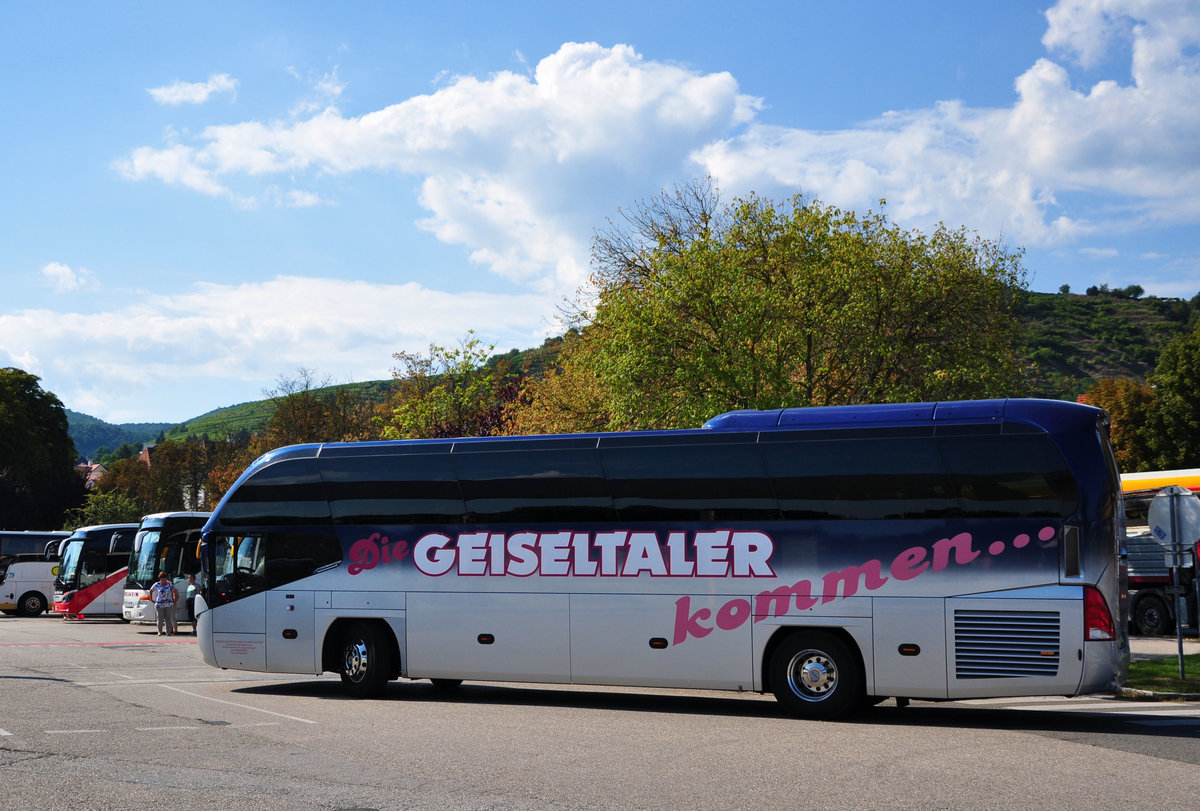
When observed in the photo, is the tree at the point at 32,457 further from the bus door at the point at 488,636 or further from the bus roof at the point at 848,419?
the bus door at the point at 488,636

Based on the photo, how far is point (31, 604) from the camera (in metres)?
45.4

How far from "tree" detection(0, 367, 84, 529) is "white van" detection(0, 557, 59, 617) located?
34475 millimetres

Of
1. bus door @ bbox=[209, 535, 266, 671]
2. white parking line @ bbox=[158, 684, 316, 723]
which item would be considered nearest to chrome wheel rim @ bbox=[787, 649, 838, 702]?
white parking line @ bbox=[158, 684, 316, 723]

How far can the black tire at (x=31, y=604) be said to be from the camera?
45.3 meters

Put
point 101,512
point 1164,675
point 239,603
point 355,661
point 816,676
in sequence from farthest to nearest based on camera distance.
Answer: point 101,512
point 1164,675
point 239,603
point 355,661
point 816,676

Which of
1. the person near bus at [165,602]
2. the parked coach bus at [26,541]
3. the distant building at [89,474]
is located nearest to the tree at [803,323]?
the person near bus at [165,602]

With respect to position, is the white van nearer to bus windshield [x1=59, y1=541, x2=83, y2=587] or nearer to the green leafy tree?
bus windshield [x1=59, y1=541, x2=83, y2=587]

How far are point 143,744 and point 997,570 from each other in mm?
8880

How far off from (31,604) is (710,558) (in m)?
40.5

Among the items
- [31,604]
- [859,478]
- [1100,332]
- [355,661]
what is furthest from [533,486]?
[1100,332]

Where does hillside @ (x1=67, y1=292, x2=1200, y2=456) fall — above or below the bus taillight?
above

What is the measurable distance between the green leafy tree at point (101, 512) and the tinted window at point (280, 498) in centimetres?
6833

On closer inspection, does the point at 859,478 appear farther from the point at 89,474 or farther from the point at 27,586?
the point at 89,474

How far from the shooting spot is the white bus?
34125 mm
